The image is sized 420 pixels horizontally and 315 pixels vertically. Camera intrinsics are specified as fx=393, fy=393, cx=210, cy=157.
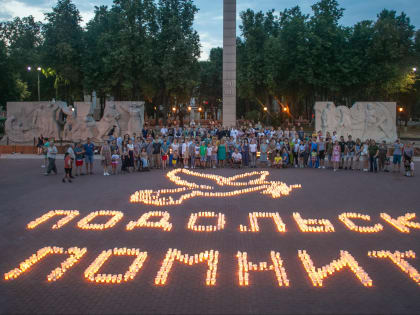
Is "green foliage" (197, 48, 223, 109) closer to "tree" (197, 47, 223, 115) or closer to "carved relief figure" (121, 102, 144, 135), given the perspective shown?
"tree" (197, 47, 223, 115)

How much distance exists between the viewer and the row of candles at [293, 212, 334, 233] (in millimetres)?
10523

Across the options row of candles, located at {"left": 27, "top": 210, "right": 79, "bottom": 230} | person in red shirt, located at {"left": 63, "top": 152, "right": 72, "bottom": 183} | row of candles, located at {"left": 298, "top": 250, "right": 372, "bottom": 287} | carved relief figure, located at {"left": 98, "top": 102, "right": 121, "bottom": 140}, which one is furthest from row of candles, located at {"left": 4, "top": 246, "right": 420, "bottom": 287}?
carved relief figure, located at {"left": 98, "top": 102, "right": 121, "bottom": 140}

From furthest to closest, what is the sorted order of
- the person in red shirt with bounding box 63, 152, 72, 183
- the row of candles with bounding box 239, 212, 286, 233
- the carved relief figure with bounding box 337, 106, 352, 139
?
the carved relief figure with bounding box 337, 106, 352, 139, the person in red shirt with bounding box 63, 152, 72, 183, the row of candles with bounding box 239, 212, 286, 233

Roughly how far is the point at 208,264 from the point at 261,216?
160 inches

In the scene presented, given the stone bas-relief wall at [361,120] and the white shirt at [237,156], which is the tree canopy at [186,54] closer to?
the stone bas-relief wall at [361,120]

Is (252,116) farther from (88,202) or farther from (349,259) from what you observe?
(349,259)

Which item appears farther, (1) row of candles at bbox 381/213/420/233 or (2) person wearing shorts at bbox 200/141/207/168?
(2) person wearing shorts at bbox 200/141/207/168

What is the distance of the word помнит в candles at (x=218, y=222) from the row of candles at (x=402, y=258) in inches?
67.4

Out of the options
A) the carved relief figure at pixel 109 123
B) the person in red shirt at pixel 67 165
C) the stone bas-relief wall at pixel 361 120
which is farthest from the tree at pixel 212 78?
the person in red shirt at pixel 67 165

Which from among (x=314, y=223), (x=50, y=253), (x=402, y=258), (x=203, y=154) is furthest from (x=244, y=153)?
(x=50, y=253)

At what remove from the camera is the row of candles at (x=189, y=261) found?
290 inches

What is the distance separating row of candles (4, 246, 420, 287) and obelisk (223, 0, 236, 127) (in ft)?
92.3

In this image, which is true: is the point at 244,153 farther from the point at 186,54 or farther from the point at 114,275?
the point at 186,54

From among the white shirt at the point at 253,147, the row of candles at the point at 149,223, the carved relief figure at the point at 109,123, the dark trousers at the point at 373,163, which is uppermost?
the carved relief figure at the point at 109,123
